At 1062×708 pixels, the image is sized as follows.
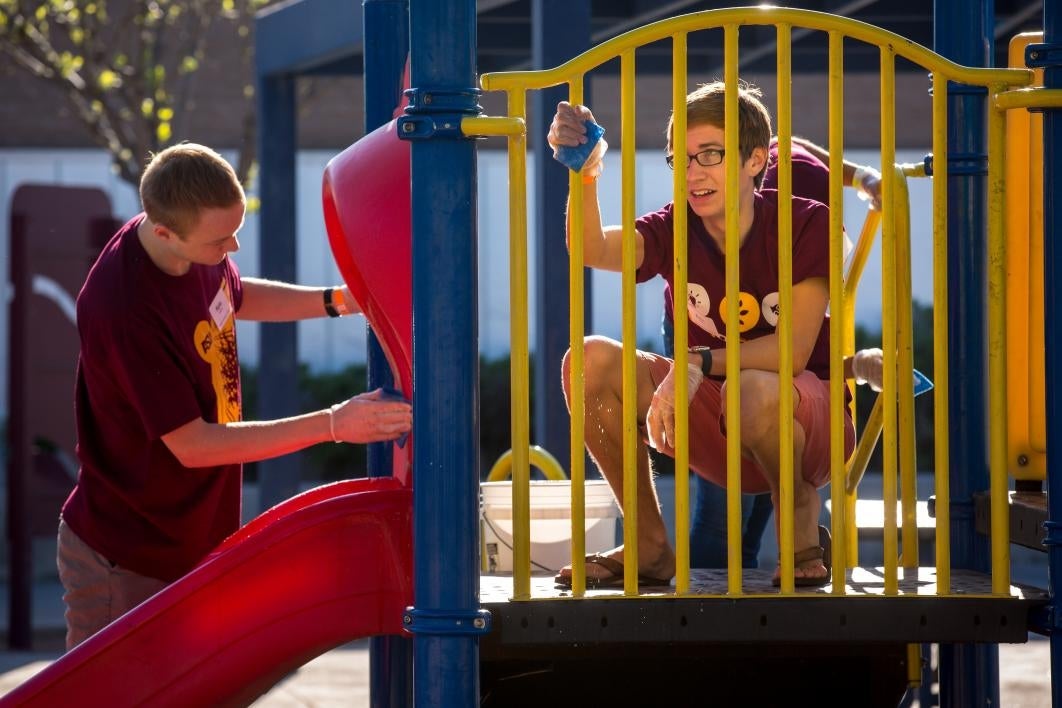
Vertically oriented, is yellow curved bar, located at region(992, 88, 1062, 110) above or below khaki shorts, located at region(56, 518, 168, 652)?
above

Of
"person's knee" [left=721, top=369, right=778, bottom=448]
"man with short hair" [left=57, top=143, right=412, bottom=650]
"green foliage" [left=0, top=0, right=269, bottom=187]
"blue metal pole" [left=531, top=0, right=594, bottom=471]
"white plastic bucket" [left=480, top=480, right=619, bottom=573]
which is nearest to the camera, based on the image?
"person's knee" [left=721, top=369, right=778, bottom=448]

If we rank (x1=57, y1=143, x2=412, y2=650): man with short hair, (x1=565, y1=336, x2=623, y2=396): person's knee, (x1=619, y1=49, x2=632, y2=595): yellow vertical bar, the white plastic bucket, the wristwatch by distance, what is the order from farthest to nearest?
the wristwatch
the white plastic bucket
(x1=57, y1=143, x2=412, y2=650): man with short hair
(x1=565, y1=336, x2=623, y2=396): person's knee
(x1=619, y1=49, x2=632, y2=595): yellow vertical bar

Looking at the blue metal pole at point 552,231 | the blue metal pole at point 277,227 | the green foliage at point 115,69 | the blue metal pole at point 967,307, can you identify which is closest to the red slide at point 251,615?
the blue metal pole at point 967,307

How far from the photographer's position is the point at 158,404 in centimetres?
320

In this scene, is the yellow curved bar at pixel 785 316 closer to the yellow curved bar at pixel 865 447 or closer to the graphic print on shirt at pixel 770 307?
the graphic print on shirt at pixel 770 307

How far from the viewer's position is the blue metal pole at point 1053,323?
9.05 ft

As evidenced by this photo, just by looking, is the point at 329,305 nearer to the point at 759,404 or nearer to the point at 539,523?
the point at 539,523

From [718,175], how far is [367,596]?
1095mm

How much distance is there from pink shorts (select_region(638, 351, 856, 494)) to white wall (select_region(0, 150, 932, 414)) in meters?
13.1

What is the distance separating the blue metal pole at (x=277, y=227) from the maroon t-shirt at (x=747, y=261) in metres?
3.96

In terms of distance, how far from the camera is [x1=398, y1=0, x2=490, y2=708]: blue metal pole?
2.65 m

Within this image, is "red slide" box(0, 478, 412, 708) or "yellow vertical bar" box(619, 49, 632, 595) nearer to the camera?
"yellow vertical bar" box(619, 49, 632, 595)

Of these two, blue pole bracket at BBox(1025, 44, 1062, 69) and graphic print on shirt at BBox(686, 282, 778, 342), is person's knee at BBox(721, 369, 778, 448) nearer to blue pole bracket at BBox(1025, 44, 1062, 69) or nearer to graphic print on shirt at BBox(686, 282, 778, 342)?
graphic print on shirt at BBox(686, 282, 778, 342)

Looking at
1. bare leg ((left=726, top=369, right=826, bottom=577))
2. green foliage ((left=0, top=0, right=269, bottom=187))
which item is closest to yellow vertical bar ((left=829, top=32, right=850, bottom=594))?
bare leg ((left=726, top=369, right=826, bottom=577))
